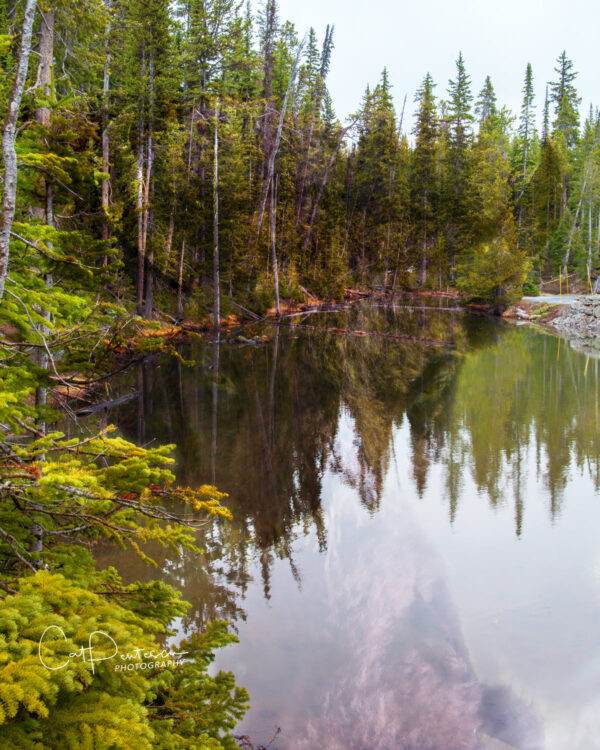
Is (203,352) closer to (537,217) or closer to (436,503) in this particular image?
(436,503)

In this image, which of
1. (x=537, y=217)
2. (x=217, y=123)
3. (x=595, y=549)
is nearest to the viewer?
(x=595, y=549)

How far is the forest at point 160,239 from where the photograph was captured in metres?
2.79

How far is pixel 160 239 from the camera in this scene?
25.0 meters

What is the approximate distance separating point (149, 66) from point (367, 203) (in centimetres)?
3096

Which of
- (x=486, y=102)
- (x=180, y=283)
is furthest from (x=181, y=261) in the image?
(x=486, y=102)

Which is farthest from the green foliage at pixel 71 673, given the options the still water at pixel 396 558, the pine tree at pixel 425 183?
the pine tree at pixel 425 183

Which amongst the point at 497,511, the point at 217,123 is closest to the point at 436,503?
the point at 497,511

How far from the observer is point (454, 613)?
660 centimetres

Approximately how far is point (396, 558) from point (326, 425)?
603 cm

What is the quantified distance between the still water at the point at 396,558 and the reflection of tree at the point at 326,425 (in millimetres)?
61

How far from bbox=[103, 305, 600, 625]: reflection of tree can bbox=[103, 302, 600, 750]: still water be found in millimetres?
61

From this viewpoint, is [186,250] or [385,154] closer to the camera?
[186,250]

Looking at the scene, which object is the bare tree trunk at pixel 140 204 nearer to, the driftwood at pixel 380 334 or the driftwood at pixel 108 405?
the driftwood at pixel 108 405

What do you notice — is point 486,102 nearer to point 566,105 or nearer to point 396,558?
point 566,105
